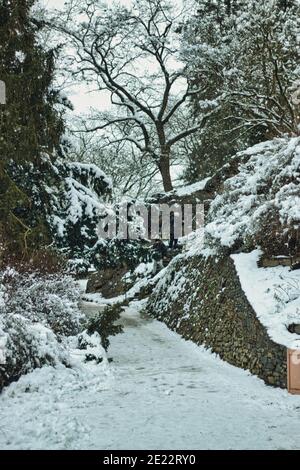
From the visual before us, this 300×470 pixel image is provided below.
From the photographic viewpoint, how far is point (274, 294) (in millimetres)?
7211

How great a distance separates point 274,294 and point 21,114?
19.8 feet

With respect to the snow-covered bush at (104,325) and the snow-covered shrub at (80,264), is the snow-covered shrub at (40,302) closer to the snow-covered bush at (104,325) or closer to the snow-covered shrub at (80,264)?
the snow-covered bush at (104,325)

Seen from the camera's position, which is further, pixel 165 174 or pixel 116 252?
pixel 165 174

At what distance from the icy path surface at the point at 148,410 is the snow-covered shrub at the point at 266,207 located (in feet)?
7.95

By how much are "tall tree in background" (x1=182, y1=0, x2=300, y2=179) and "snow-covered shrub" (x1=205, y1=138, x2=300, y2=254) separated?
96.5 inches

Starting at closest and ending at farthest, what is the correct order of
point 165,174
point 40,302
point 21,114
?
point 40,302
point 21,114
point 165,174

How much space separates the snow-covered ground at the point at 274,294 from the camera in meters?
6.45

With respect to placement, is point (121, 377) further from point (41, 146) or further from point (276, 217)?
point (41, 146)

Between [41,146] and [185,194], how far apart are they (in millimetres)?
8957

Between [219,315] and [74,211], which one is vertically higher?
[74,211]

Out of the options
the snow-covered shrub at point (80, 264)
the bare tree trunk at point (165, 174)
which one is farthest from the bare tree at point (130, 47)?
the snow-covered shrub at point (80, 264)

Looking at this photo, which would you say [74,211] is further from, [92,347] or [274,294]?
[274,294]

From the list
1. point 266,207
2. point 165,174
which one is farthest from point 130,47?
point 266,207

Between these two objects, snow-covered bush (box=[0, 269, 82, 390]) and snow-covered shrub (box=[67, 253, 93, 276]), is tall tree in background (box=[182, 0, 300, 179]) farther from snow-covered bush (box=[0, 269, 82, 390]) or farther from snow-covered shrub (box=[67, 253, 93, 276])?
snow-covered bush (box=[0, 269, 82, 390])
